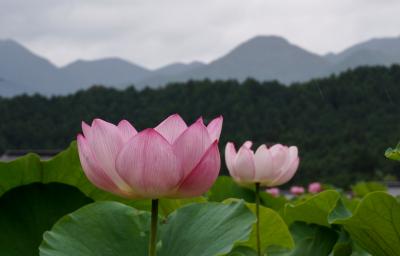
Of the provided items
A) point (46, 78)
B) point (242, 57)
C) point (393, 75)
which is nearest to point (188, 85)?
point (393, 75)

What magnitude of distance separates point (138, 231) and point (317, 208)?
28 centimetres

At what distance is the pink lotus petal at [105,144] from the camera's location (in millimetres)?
527

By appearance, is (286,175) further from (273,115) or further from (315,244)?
(273,115)

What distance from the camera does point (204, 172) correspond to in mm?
516

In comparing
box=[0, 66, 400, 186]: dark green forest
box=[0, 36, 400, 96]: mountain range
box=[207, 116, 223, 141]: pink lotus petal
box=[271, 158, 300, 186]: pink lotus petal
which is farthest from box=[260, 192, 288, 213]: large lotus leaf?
box=[0, 36, 400, 96]: mountain range

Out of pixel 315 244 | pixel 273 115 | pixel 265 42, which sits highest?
pixel 315 244

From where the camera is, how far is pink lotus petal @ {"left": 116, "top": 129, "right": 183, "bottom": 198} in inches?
20.0

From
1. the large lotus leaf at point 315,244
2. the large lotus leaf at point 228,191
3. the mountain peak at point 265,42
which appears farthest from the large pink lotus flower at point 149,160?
the mountain peak at point 265,42

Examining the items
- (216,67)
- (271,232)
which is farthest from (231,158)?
(216,67)

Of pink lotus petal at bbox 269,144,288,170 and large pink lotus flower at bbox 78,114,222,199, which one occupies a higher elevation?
large pink lotus flower at bbox 78,114,222,199

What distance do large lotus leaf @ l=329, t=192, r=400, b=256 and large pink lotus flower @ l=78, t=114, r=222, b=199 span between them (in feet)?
0.56

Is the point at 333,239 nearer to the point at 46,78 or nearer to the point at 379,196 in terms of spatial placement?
the point at 379,196

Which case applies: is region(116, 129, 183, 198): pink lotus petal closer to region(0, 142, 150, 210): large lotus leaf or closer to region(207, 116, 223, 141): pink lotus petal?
region(207, 116, 223, 141): pink lotus petal

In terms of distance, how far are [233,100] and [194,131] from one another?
664 inches
